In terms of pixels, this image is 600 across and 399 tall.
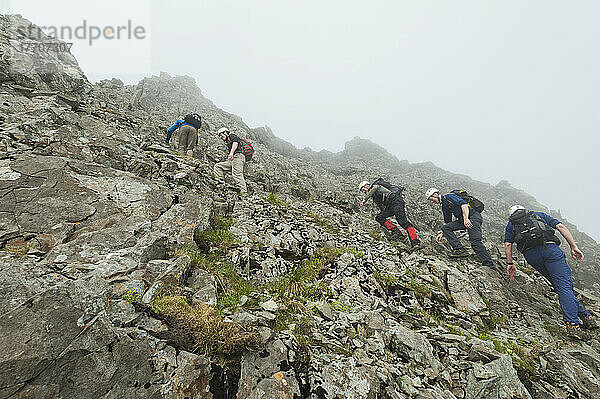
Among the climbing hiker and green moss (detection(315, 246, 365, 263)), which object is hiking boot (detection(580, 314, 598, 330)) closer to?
green moss (detection(315, 246, 365, 263))

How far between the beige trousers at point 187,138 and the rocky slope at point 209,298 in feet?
8.49

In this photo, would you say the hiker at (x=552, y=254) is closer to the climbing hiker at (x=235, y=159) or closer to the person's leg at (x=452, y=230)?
the person's leg at (x=452, y=230)

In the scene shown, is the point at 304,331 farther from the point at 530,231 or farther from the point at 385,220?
the point at 385,220

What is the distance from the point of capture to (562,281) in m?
8.56

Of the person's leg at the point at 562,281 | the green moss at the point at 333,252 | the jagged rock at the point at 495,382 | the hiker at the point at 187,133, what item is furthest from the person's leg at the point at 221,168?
the person's leg at the point at 562,281

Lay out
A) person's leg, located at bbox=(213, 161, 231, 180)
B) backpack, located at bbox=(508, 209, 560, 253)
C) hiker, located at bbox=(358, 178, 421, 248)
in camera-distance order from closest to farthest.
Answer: backpack, located at bbox=(508, 209, 560, 253) < hiker, located at bbox=(358, 178, 421, 248) < person's leg, located at bbox=(213, 161, 231, 180)

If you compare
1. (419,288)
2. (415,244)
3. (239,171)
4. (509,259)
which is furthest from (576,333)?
(239,171)

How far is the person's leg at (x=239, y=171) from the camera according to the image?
13.4 meters

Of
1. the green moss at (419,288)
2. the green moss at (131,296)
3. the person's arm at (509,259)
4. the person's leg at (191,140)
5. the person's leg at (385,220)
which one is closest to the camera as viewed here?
the green moss at (131,296)

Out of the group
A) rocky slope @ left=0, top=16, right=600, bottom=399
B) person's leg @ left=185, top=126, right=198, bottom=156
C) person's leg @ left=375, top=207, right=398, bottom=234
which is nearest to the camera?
rocky slope @ left=0, top=16, right=600, bottom=399

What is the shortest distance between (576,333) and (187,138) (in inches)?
757

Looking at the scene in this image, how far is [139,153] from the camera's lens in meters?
11.2

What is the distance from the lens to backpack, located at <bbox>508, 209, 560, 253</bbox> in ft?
30.0

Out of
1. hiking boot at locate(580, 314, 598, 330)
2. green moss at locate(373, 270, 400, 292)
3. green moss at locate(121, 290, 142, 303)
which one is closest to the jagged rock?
green moss at locate(373, 270, 400, 292)
